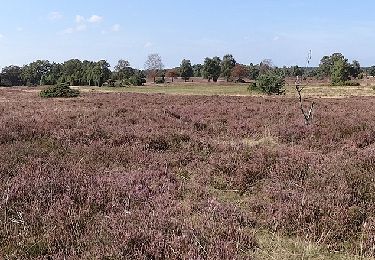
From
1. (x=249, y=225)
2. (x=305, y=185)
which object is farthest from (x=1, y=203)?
(x=305, y=185)

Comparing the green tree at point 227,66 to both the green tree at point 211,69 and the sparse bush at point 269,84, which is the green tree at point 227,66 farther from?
the sparse bush at point 269,84

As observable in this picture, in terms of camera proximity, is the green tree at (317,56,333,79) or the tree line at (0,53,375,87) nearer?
the tree line at (0,53,375,87)

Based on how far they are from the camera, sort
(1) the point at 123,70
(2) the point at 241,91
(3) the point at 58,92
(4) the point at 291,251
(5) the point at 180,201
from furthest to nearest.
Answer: (1) the point at 123,70 → (2) the point at 241,91 → (3) the point at 58,92 → (5) the point at 180,201 → (4) the point at 291,251

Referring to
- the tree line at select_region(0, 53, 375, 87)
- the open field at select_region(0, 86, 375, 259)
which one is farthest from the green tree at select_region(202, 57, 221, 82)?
the open field at select_region(0, 86, 375, 259)

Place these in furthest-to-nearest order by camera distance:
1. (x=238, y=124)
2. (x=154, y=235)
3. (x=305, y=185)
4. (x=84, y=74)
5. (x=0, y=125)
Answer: (x=84, y=74)
(x=238, y=124)
(x=0, y=125)
(x=305, y=185)
(x=154, y=235)

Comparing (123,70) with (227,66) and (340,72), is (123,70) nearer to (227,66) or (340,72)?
(227,66)

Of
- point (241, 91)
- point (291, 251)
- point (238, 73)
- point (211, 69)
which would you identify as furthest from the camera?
point (238, 73)

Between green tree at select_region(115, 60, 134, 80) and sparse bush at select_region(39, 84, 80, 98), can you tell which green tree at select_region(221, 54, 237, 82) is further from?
sparse bush at select_region(39, 84, 80, 98)

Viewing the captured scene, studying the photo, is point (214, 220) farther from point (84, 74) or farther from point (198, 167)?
point (84, 74)

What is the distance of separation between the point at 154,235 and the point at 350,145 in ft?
26.3

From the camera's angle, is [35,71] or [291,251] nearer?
[291,251]

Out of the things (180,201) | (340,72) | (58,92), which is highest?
(340,72)

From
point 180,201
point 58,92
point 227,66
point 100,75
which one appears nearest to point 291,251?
point 180,201

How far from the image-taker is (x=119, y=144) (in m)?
10.5
